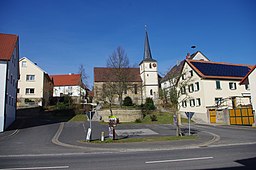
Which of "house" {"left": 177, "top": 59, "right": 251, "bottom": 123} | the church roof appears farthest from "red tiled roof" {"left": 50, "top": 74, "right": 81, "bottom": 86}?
"house" {"left": 177, "top": 59, "right": 251, "bottom": 123}

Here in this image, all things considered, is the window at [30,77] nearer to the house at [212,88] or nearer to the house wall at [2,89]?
the house wall at [2,89]

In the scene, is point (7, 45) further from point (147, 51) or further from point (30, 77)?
point (147, 51)

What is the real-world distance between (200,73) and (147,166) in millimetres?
31020

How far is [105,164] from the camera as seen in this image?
8992 mm

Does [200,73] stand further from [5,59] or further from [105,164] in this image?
[105,164]

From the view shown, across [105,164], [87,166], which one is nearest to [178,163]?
[105,164]

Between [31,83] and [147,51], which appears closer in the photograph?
[31,83]

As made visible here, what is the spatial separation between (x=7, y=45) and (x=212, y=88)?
31.1m

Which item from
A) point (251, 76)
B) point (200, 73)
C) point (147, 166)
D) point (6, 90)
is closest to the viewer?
point (147, 166)

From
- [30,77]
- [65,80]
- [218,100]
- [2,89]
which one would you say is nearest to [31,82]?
[30,77]

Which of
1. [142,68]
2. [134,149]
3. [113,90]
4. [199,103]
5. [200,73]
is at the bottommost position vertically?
[134,149]

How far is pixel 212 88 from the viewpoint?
120 feet

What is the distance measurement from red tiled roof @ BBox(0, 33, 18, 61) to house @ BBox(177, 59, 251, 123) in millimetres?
24817

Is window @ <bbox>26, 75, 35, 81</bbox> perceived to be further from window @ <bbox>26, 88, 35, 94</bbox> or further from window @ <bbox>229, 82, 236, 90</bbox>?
window @ <bbox>229, 82, 236, 90</bbox>
